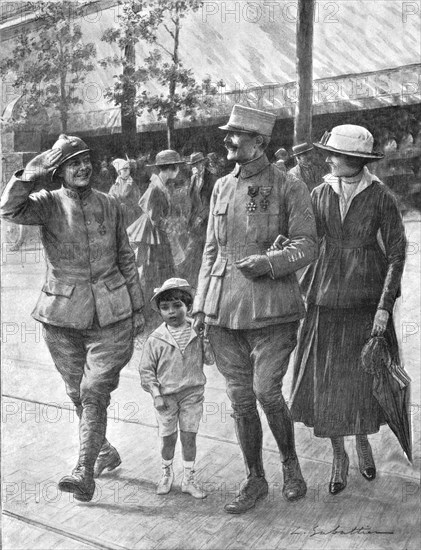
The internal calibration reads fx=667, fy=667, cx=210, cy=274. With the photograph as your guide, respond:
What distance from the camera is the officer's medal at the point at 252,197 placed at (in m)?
3.42

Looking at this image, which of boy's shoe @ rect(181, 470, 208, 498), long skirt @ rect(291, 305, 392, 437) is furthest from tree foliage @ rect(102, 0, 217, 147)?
boy's shoe @ rect(181, 470, 208, 498)

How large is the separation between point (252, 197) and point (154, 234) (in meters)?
0.68

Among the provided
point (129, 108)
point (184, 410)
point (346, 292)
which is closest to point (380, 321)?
point (346, 292)

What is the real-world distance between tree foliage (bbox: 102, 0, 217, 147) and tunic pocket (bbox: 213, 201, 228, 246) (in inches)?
20.1

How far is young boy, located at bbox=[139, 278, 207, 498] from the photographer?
11.9 ft

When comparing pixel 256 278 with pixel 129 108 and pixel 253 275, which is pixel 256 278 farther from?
pixel 129 108

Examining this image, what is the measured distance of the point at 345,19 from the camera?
11.9 feet

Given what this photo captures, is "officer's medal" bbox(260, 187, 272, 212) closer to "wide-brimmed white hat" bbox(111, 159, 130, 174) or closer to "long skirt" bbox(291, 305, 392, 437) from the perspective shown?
"long skirt" bbox(291, 305, 392, 437)

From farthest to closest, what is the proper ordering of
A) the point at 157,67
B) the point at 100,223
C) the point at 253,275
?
the point at 157,67
the point at 100,223
the point at 253,275

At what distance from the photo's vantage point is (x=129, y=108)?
3.76m

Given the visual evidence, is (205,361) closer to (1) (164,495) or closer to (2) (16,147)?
(1) (164,495)

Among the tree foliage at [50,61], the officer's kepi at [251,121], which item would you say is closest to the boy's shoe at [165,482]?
the officer's kepi at [251,121]

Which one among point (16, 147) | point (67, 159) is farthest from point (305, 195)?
point (16, 147)

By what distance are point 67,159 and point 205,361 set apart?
4.31ft
